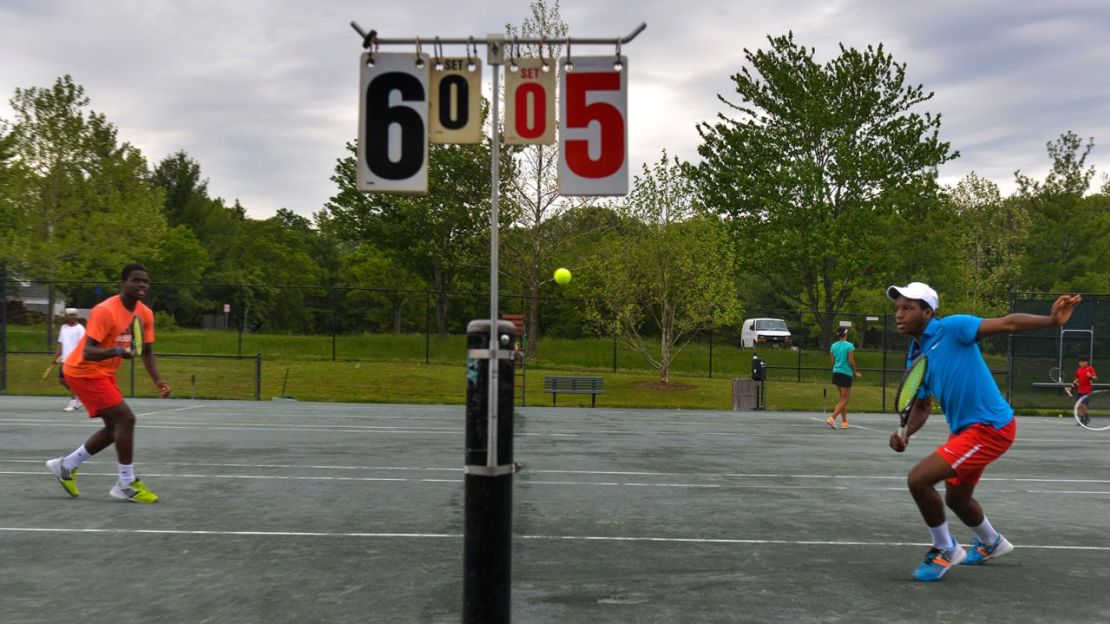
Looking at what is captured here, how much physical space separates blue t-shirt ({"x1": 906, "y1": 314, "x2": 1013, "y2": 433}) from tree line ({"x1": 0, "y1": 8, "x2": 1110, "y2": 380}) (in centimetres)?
2489

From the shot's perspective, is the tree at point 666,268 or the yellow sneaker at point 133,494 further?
the tree at point 666,268

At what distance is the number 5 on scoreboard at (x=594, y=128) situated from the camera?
4906 mm

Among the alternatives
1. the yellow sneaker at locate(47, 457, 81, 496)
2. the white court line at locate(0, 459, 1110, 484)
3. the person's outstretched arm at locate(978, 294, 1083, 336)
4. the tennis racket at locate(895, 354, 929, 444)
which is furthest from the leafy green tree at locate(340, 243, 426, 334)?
the person's outstretched arm at locate(978, 294, 1083, 336)

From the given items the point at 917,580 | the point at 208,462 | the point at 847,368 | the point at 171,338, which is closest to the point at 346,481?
the point at 208,462

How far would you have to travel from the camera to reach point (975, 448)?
5637 millimetres

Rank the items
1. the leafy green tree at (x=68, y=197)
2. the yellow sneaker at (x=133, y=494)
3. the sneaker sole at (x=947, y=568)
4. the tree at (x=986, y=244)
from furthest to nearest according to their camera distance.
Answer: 1. the tree at (x=986, y=244)
2. the leafy green tree at (x=68, y=197)
3. the yellow sneaker at (x=133, y=494)
4. the sneaker sole at (x=947, y=568)

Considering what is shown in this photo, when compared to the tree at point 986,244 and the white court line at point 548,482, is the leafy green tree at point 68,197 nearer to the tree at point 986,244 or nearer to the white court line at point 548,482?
the white court line at point 548,482

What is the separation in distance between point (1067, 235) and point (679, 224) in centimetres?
2708

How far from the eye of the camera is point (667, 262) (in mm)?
30891

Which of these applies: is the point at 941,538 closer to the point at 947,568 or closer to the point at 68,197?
the point at 947,568

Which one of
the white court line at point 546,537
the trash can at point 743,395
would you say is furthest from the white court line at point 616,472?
the trash can at point 743,395

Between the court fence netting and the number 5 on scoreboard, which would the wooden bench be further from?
the number 5 on scoreboard

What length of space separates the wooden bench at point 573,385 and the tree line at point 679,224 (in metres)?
5.72

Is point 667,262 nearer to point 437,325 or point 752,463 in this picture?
point 437,325
